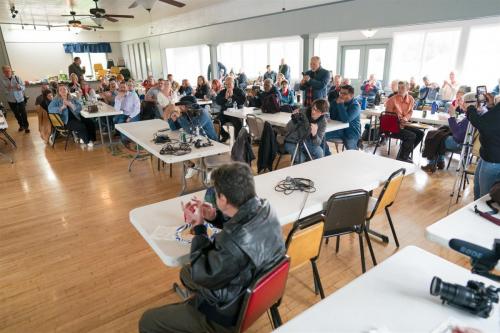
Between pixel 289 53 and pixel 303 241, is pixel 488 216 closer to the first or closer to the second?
pixel 303 241

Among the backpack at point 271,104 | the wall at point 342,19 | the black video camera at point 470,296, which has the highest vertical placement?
the wall at point 342,19

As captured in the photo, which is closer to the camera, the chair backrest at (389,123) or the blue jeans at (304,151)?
the blue jeans at (304,151)

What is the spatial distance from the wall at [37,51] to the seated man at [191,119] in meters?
12.6

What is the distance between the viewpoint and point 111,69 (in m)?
15.2

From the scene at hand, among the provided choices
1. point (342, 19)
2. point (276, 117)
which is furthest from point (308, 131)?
point (342, 19)

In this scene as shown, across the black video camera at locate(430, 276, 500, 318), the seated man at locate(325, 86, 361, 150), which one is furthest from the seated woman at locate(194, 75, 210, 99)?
the black video camera at locate(430, 276, 500, 318)

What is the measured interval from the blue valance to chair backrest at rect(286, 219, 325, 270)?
15963 mm

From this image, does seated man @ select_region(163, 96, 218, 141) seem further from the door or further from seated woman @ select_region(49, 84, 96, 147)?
the door

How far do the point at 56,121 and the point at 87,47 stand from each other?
1082 cm

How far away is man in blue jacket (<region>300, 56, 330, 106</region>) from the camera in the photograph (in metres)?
6.00

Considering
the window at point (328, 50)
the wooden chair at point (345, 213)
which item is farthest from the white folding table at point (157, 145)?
the window at point (328, 50)

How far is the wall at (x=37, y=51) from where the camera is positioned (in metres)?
13.1

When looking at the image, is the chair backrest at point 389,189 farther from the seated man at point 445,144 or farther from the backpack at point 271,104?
the backpack at point 271,104

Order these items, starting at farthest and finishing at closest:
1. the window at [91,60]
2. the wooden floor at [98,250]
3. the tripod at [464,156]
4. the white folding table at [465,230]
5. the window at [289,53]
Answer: the window at [91,60], the window at [289,53], the tripod at [464,156], the wooden floor at [98,250], the white folding table at [465,230]
